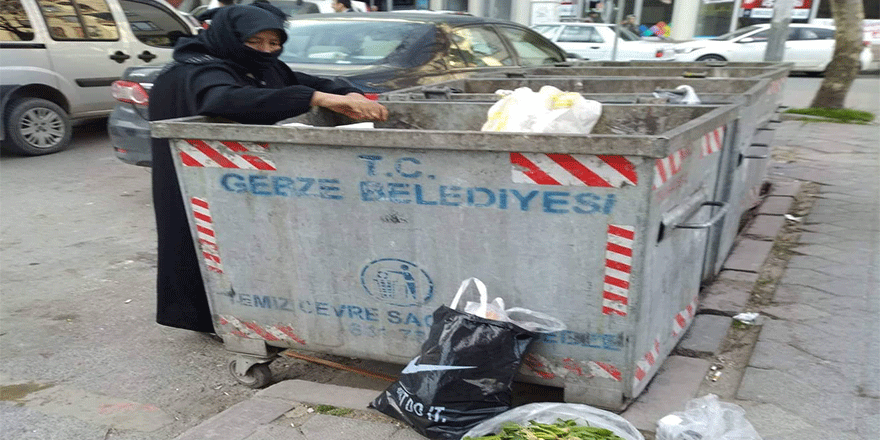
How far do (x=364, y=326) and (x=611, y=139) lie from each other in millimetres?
1236

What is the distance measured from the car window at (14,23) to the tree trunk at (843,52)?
33.2 feet

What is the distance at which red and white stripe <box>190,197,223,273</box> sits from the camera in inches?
110

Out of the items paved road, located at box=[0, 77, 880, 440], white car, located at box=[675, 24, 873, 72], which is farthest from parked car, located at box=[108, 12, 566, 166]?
white car, located at box=[675, 24, 873, 72]

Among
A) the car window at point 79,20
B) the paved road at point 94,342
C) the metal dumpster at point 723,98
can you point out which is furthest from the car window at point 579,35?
the paved road at point 94,342

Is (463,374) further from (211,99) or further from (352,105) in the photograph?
(211,99)

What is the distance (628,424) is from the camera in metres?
2.27

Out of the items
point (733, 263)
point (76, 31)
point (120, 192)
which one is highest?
point (76, 31)

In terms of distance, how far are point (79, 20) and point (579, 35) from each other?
11.4 meters

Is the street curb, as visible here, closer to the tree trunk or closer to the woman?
the woman

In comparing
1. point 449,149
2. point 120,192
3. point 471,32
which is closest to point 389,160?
point 449,149

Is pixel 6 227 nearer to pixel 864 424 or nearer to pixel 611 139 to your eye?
pixel 611 139

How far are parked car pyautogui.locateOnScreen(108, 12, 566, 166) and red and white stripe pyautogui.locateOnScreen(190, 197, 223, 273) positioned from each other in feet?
7.04

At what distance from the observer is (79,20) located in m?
8.15

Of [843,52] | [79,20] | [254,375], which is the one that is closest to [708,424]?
[254,375]
